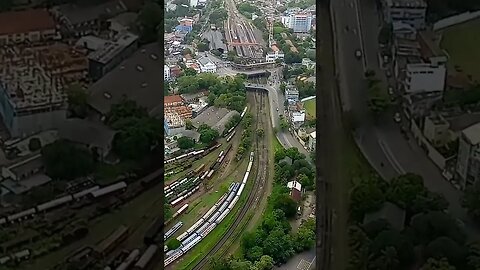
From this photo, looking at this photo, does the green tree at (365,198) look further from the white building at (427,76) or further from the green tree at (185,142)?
the green tree at (185,142)

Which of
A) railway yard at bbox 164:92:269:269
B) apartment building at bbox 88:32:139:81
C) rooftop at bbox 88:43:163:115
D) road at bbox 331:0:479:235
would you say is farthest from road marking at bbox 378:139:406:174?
apartment building at bbox 88:32:139:81

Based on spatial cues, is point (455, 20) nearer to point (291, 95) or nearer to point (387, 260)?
point (291, 95)

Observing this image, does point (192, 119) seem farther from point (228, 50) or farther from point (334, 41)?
point (334, 41)

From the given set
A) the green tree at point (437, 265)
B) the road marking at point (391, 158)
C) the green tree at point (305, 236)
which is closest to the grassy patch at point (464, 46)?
the road marking at point (391, 158)

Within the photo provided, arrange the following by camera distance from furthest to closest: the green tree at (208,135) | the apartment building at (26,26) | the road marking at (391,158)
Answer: the green tree at (208,135)
the road marking at (391,158)
the apartment building at (26,26)

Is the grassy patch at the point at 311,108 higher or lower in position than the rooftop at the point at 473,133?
higher

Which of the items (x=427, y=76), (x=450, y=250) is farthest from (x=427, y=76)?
(x=450, y=250)

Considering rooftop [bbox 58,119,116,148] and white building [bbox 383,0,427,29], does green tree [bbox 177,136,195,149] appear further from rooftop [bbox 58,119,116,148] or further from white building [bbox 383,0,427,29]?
white building [bbox 383,0,427,29]
